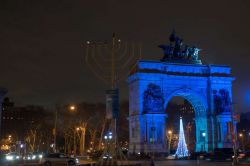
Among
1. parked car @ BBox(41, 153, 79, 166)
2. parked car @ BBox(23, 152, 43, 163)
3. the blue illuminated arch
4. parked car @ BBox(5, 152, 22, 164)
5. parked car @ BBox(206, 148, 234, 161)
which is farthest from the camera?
the blue illuminated arch

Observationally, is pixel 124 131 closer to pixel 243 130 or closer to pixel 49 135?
pixel 49 135

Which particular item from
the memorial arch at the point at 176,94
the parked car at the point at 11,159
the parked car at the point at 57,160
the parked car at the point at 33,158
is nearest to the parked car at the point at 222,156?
the memorial arch at the point at 176,94

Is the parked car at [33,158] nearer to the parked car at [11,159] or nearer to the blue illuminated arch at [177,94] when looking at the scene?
the parked car at [11,159]

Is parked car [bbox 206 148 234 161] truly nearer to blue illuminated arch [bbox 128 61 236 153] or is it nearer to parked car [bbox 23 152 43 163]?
blue illuminated arch [bbox 128 61 236 153]

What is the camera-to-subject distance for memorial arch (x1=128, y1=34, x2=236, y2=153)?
68131mm

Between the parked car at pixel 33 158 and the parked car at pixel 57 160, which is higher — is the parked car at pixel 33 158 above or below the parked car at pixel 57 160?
below

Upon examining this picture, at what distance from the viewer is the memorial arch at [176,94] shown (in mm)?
68131

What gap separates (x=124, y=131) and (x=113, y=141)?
6457 centimetres

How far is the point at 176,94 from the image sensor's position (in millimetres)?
73000

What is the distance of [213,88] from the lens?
245 feet

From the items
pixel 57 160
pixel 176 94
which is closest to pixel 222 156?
pixel 176 94

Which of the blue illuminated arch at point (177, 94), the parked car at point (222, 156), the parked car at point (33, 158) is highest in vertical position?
the blue illuminated arch at point (177, 94)

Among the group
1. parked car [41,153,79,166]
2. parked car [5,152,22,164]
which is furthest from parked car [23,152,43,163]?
parked car [41,153,79,166]

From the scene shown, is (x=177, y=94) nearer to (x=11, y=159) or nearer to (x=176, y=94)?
(x=176, y=94)
